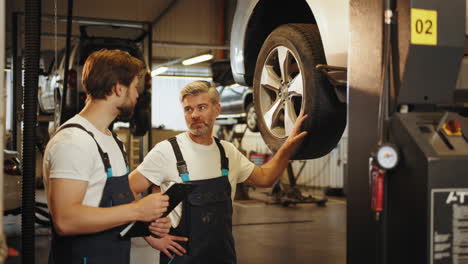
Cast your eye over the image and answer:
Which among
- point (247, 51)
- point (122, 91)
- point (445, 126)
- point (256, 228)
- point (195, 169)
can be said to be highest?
point (247, 51)

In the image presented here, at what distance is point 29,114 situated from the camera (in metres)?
2.30

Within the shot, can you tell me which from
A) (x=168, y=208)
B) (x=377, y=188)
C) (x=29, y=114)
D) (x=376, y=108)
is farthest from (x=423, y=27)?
(x=29, y=114)

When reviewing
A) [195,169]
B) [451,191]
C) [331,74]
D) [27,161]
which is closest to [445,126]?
[451,191]

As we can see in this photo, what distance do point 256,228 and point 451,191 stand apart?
19.1 feet

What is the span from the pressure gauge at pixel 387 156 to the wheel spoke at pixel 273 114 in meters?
1.18

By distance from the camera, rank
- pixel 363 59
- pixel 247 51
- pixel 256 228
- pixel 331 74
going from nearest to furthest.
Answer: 1. pixel 363 59
2. pixel 331 74
3. pixel 247 51
4. pixel 256 228

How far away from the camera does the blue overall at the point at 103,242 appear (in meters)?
2.02

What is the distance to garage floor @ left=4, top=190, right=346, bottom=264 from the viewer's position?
5535 millimetres

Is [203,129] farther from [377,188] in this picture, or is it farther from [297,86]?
[377,188]

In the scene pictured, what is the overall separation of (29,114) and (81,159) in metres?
0.54

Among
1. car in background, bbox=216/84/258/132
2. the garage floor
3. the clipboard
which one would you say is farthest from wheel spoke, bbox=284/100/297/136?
car in background, bbox=216/84/258/132

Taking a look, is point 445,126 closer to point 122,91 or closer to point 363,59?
point 363,59

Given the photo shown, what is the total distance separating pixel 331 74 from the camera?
2.30m

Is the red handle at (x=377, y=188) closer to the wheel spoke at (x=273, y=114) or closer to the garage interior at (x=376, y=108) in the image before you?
the garage interior at (x=376, y=108)
